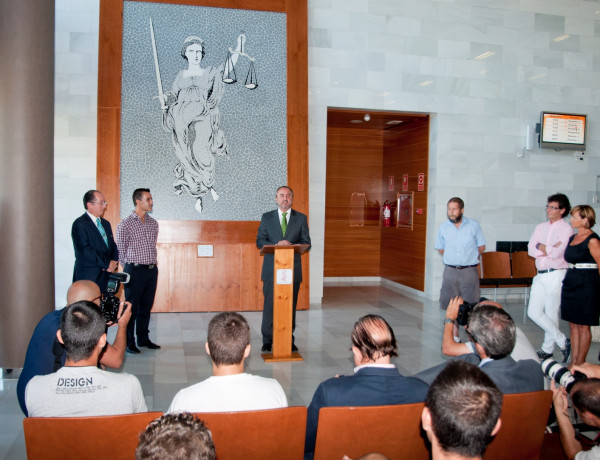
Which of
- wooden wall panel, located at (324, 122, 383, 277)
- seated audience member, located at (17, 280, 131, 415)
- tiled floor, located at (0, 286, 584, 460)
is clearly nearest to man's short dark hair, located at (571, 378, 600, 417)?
seated audience member, located at (17, 280, 131, 415)

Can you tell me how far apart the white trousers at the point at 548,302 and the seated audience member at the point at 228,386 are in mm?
4463

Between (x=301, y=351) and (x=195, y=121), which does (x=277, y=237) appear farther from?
(x=195, y=121)

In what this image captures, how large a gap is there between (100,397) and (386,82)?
7.65 m

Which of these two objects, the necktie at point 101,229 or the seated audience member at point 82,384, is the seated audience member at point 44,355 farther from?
the necktie at point 101,229

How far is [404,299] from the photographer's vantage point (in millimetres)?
9609

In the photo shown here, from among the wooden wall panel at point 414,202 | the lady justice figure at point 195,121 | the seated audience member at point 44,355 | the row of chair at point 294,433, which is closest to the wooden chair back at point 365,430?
the row of chair at point 294,433

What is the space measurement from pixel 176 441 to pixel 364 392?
1305 mm

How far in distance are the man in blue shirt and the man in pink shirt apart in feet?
2.40

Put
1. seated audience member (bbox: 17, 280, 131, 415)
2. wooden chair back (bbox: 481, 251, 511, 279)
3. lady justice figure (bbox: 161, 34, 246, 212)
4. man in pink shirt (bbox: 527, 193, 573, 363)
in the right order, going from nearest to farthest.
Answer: seated audience member (bbox: 17, 280, 131, 415)
man in pink shirt (bbox: 527, 193, 573, 363)
lady justice figure (bbox: 161, 34, 246, 212)
wooden chair back (bbox: 481, 251, 511, 279)

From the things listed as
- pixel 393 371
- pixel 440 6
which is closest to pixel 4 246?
pixel 393 371

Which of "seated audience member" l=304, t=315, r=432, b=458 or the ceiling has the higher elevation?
the ceiling

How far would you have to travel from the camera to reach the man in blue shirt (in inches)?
259

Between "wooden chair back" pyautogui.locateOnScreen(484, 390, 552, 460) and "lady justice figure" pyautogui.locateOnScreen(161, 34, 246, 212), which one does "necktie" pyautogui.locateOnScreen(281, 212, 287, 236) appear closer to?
"lady justice figure" pyautogui.locateOnScreen(161, 34, 246, 212)

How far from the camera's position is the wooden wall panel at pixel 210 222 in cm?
778
